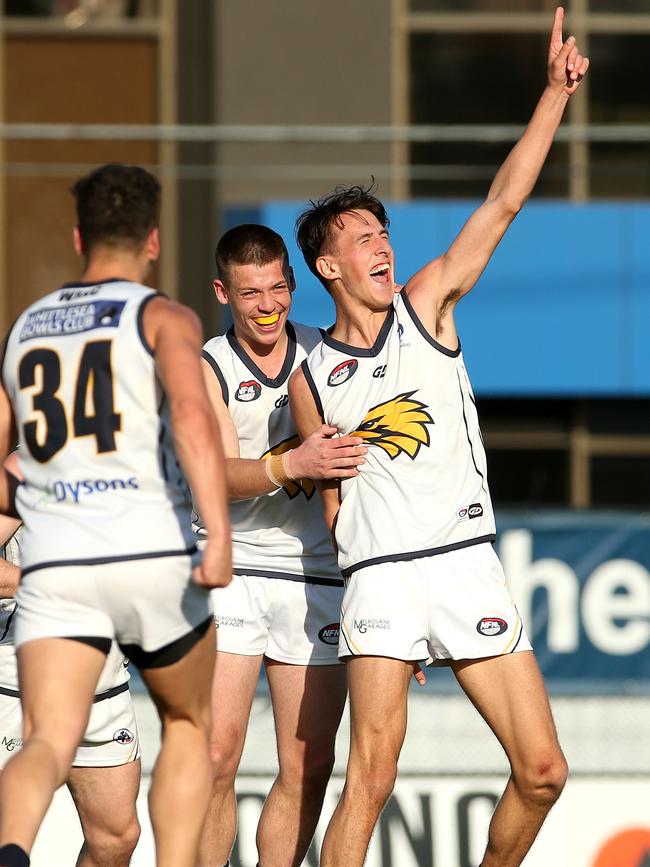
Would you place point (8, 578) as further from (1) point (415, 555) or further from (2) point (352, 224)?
(2) point (352, 224)

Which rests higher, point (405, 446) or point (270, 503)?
point (405, 446)

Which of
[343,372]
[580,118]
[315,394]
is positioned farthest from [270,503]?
[580,118]

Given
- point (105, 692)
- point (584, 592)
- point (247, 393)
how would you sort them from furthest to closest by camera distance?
point (584, 592) → point (247, 393) → point (105, 692)

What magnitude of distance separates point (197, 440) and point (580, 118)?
1118 centimetres

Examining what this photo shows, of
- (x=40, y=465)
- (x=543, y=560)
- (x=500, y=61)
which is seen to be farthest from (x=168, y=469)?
(x=500, y=61)

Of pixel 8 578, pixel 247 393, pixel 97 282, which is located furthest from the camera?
pixel 247 393

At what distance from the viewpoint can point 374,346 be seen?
16.3 feet

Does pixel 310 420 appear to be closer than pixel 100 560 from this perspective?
No

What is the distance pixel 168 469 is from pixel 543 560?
4.38 meters

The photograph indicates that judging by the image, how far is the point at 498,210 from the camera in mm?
4762

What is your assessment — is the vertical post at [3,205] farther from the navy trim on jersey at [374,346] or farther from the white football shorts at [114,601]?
the white football shorts at [114,601]

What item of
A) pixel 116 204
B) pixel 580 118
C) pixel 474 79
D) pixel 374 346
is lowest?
pixel 374 346

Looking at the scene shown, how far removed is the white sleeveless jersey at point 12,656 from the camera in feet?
15.6

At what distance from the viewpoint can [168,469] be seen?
405cm
